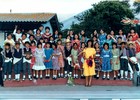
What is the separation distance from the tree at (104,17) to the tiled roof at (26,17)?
3198mm

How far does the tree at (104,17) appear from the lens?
31.1 metres

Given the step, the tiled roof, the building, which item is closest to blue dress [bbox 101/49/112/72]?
the step

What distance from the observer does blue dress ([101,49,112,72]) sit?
13.5 meters

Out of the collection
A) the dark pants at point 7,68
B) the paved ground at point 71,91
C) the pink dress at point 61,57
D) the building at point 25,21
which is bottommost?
the paved ground at point 71,91

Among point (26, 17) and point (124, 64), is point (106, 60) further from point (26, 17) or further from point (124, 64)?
point (26, 17)

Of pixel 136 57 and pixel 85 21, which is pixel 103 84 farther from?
pixel 85 21

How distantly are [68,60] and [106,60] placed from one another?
→ 49.1 inches

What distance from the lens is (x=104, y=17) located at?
32.7 metres

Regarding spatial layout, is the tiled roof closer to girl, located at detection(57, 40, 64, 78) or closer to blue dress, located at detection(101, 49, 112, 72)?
girl, located at detection(57, 40, 64, 78)

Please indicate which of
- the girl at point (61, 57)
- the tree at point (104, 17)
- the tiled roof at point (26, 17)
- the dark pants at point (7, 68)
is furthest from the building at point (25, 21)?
the dark pants at point (7, 68)

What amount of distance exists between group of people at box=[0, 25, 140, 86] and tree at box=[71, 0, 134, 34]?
16.5 m

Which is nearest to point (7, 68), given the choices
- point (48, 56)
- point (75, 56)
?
point (48, 56)

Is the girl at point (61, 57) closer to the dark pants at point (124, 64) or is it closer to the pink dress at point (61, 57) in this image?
the pink dress at point (61, 57)

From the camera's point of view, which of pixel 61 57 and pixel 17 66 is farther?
pixel 61 57
